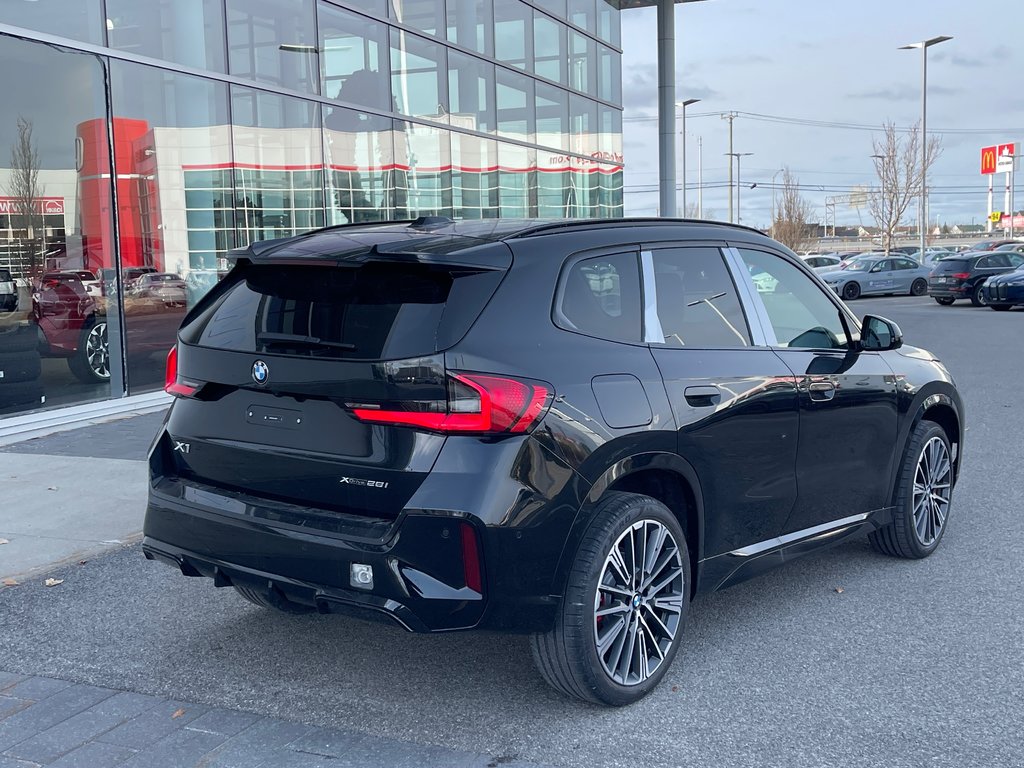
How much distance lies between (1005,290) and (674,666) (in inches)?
1034

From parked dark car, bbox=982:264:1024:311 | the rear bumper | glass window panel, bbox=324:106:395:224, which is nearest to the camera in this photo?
the rear bumper

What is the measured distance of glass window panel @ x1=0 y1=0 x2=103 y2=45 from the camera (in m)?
10.3

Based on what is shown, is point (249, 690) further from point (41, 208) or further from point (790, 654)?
point (41, 208)

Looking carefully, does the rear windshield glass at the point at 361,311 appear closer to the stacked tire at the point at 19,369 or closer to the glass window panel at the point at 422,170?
the stacked tire at the point at 19,369

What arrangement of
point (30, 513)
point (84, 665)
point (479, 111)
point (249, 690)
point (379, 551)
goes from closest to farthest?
point (379, 551)
point (249, 690)
point (84, 665)
point (30, 513)
point (479, 111)

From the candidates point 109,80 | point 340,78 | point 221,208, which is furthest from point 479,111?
point 109,80

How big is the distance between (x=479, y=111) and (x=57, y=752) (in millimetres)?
16973

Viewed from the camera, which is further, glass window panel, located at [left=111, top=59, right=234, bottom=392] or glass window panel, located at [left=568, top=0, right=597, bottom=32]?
glass window panel, located at [left=568, top=0, right=597, bottom=32]

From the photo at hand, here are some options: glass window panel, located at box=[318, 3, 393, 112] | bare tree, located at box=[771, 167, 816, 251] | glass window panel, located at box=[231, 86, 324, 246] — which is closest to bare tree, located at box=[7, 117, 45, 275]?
glass window panel, located at box=[231, 86, 324, 246]

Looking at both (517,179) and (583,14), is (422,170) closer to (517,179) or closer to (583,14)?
(517,179)

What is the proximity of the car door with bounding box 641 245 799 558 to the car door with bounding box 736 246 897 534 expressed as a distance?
11 cm

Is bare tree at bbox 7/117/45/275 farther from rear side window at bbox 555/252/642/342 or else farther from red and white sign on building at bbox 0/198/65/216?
rear side window at bbox 555/252/642/342

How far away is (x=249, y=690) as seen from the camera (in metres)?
4.04

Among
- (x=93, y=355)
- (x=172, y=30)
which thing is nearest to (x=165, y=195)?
(x=172, y=30)
